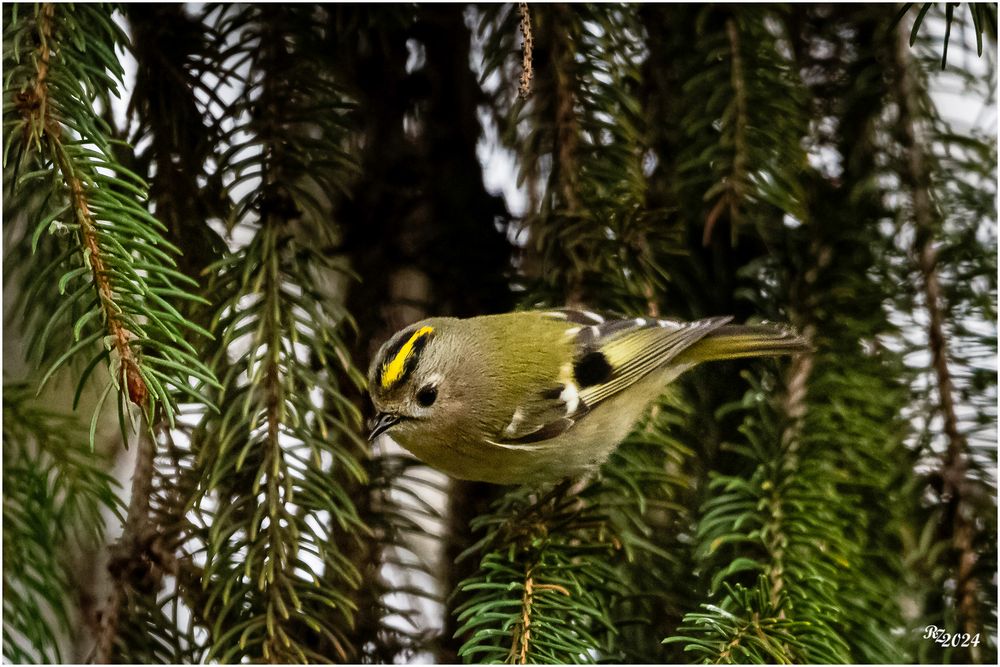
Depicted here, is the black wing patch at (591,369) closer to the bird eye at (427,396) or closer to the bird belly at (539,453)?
the bird belly at (539,453)

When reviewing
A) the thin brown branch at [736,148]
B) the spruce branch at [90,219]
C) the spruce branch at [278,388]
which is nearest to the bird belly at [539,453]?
the spruce branch at [278,388]

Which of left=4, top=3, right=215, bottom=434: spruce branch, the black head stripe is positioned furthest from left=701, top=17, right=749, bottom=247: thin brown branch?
left=4, top=3, right=215, bottom=434: spruce branch

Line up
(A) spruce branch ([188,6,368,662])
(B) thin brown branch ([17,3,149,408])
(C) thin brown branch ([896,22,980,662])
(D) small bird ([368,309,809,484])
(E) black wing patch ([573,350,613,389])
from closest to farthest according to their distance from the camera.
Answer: (B) thin brown branch ([17,3,149,408]), (A) spruce branch ([188,6,368,662]), (C) thin brown branch ([896,22,980,662]), (D) small bird ([368,309,809,484]), (E) black wing patch ([573,350,613,389])

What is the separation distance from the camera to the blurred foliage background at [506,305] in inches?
31.9

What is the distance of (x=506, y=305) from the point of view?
1.11 metres

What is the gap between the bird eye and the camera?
106 cm

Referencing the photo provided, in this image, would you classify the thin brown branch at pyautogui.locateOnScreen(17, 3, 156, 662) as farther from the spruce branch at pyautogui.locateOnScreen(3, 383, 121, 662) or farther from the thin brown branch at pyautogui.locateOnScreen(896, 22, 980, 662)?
the thin brown branch at pyautogui.locateOnScreen(896, 22, 980, 662)

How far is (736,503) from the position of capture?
91cm

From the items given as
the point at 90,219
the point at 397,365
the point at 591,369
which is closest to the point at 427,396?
the point at 397,365

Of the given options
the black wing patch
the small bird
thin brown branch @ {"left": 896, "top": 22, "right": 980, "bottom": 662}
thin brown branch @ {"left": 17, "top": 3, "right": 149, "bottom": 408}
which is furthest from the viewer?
the black wing patch

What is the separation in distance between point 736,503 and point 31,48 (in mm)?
761

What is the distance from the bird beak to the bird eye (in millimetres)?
63

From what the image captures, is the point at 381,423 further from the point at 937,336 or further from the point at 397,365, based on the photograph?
the point at 937,336

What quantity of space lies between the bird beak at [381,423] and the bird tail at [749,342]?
1.30ft
